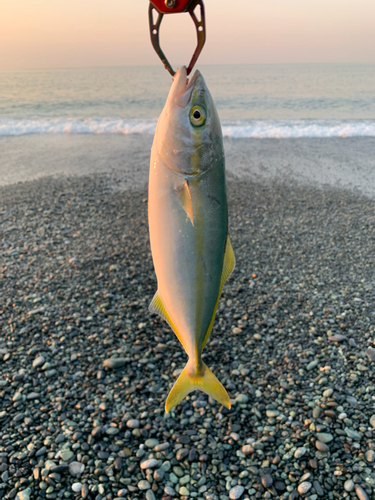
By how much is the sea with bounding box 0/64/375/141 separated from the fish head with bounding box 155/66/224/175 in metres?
16.0

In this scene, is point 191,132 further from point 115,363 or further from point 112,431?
point 115,363

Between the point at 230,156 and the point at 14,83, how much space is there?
29967 mm

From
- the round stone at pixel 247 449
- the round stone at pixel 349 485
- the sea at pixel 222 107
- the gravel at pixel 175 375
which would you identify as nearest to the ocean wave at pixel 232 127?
the sea at pixel 222 107

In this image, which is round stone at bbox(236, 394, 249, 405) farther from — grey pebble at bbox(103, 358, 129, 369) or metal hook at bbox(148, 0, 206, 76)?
metal hook at bbox(148, 0, 206, 76)

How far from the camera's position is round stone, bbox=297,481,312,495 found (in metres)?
2.96

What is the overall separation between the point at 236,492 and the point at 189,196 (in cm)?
258

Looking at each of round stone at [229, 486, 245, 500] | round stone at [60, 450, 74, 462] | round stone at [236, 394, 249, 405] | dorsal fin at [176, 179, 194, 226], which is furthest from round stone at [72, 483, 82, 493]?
dorsal fin at [176, 179, 194, 226]

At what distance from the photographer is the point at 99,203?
895 centimetres

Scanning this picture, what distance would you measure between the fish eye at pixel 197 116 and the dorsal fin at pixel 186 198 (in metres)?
0.25

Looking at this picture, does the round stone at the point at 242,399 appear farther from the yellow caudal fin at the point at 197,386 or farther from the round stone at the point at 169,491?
the yellow caudal fin at the point at 197,386

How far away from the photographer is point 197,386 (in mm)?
1945

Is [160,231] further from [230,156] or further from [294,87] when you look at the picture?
[294,87]

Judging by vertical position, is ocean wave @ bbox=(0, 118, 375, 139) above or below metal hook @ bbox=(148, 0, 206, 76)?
below

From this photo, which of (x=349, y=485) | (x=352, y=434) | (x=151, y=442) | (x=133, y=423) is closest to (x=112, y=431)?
(x=133, y=423)
